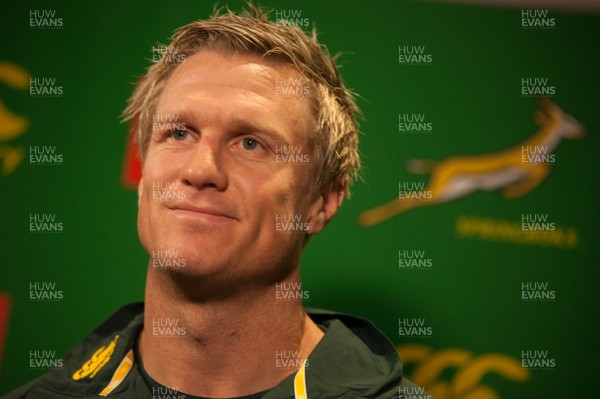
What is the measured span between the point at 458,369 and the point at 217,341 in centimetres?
94

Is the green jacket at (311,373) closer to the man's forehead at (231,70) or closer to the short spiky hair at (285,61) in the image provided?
the short spiky hair at (285,61)

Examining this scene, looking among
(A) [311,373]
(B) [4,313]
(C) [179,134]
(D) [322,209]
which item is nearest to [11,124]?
(B) [4,313]

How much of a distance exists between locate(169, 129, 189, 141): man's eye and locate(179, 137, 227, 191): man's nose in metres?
0.06

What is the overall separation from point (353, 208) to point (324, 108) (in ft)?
1.95

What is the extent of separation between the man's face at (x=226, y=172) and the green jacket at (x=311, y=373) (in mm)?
220

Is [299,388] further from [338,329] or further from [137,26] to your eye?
[137,26]

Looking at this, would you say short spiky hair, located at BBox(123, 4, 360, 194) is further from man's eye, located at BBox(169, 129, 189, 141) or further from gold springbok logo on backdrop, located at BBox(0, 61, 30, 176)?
gold springbok logo on backdrop, located at BBox(0, 61, 30, 176)

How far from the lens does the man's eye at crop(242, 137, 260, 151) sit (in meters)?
1.42

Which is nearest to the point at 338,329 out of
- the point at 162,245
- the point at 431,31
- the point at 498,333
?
the point at 162,245

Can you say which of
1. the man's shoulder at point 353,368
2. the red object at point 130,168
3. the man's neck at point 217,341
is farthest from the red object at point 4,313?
the man's shoulder at point 353,368

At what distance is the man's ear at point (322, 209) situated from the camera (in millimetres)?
1559

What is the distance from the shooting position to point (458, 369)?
2.04 m

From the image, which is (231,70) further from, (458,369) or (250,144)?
(458,369)

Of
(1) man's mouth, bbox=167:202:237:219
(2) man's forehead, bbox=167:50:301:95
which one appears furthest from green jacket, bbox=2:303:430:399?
(2) man's forehead, bbox=167:50:301:95
